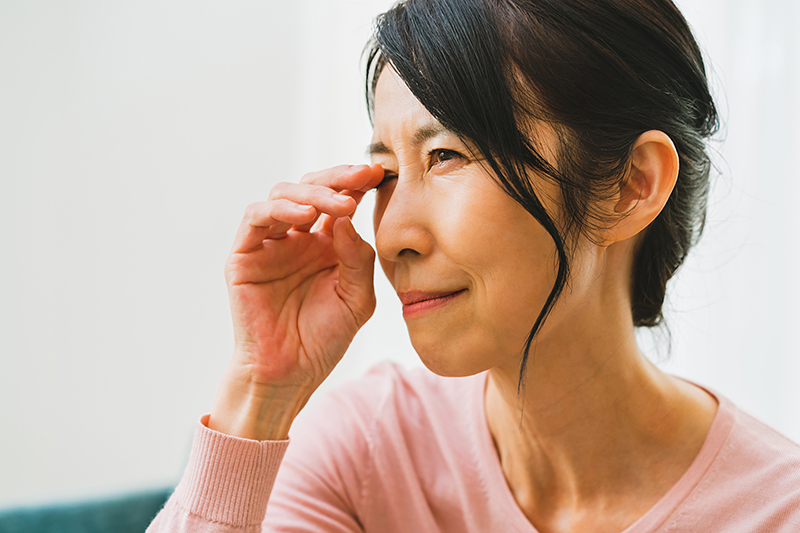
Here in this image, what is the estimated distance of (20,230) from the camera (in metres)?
1.97

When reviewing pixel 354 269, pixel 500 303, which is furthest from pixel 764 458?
pixel 354 269

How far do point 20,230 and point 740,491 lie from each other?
6.74ft

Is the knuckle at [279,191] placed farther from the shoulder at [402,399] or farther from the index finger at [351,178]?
the shoulder at [402,399]

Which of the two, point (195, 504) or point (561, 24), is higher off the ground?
point (561, 24)

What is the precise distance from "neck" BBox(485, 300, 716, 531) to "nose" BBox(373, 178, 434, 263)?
0.28 metres

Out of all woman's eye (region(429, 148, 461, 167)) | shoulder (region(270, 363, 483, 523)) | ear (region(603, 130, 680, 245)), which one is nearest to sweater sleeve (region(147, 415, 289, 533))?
shoulder (region(270, 363, 483, 523))

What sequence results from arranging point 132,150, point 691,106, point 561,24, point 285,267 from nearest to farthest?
point 561,24 < point 691,106 < point 285,267 < point 132,150

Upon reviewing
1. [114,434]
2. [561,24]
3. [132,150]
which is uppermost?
[561,24]

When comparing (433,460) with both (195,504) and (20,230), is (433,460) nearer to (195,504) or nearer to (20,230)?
(195,504)

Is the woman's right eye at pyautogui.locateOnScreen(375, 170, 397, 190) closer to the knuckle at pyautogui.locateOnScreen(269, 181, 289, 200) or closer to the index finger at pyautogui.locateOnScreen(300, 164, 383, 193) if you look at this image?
the index finger at pyautogui.locateOnScreen(300, 164, 383, 193)

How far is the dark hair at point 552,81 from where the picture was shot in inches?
33.9

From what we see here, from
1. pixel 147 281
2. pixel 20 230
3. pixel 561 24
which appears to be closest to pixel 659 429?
pixel 561 24

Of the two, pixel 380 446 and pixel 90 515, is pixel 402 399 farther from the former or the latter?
pixel 90 515

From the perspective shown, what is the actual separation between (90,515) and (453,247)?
1.22m
